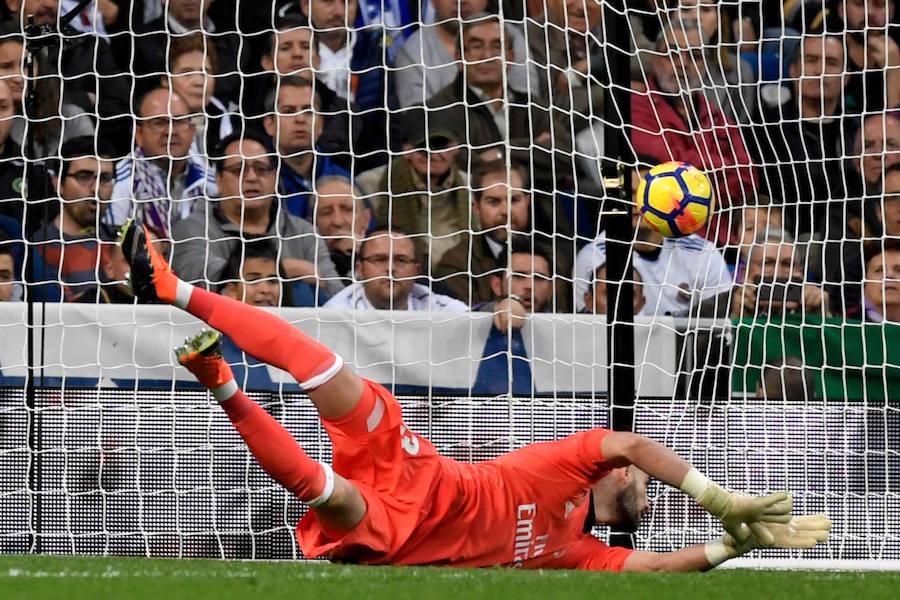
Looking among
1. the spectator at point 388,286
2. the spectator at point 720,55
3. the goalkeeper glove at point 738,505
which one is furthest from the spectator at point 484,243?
the goalkeeper glove at point 738,505

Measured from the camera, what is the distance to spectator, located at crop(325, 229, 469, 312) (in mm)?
7039

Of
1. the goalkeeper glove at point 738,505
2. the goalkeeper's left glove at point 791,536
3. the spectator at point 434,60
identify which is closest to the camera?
the goalkeeper glove at point 738,505

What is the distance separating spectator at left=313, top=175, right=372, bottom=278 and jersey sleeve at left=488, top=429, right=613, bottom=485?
2.43m

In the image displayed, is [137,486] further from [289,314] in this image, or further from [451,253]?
[451,253]

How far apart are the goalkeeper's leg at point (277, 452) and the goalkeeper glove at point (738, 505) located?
1.09 metres

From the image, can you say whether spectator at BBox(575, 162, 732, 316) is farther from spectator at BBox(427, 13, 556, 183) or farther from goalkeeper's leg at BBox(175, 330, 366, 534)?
goalkeeper's leg at BBox(175, 330, 366, 534)

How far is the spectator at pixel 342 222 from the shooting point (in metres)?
7.20

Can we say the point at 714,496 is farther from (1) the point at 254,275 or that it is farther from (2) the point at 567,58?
(2) the point at 567,58

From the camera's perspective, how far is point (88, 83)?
755 cm

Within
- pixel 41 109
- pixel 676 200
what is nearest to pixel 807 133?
pixel 676 200

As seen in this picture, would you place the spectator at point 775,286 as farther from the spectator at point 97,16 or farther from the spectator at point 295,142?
the spectator at point 97,16

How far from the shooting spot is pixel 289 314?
245 inches

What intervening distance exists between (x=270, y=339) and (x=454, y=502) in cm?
84

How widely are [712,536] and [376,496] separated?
2143mm
